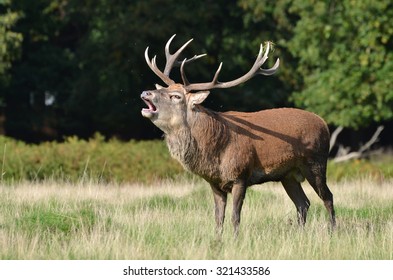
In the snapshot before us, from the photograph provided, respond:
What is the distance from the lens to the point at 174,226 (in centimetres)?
1016

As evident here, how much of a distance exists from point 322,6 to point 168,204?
437 inches

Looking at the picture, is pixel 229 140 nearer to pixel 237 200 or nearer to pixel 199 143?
pixel 199 143

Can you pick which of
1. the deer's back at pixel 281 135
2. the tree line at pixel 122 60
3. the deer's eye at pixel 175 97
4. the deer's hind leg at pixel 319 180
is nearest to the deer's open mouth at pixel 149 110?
the deer's eye at pixel 175 97

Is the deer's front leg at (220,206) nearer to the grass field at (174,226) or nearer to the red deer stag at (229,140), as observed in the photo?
the red deer stag at (229,140)

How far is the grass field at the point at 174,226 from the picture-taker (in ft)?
27.7

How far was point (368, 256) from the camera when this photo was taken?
856cm

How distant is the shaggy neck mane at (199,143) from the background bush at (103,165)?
7.13m

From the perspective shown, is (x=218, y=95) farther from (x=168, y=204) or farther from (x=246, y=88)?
(x=168, y=204)

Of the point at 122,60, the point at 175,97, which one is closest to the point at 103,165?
the point at 175,97

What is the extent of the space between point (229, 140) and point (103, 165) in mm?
8380

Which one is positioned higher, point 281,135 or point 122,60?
point 122,60

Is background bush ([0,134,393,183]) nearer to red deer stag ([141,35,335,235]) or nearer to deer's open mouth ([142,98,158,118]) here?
red deer stag ([141,35,335,235])

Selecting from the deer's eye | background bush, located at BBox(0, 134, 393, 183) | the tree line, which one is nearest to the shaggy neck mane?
the deer's eye
